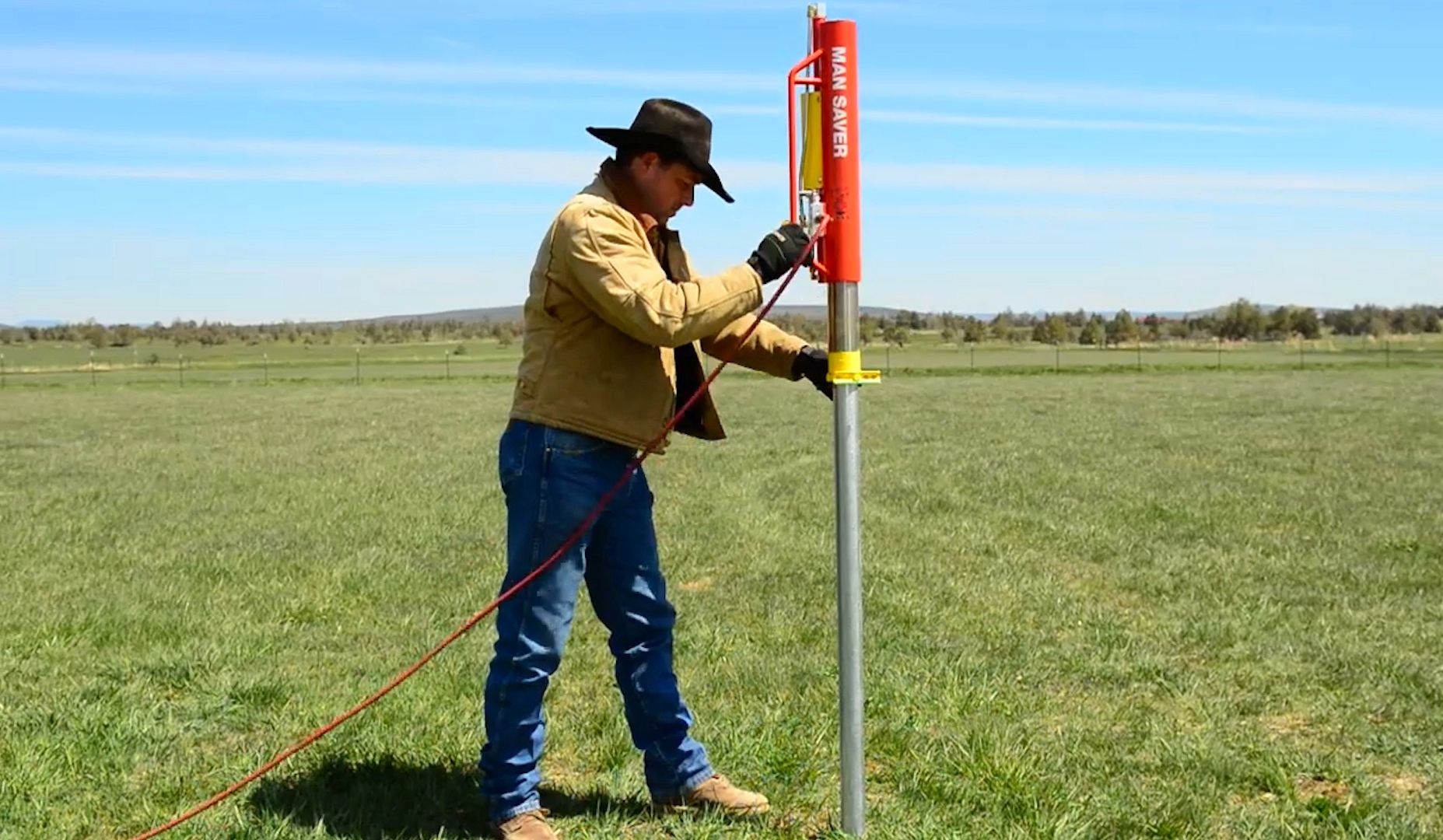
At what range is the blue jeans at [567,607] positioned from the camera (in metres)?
4.39

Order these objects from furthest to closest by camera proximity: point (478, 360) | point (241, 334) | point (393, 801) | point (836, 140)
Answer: point (241, 334), point (478, 360), point (393, 801), point (836, 140)

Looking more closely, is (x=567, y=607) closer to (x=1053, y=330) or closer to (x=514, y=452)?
(x=514, y=452)

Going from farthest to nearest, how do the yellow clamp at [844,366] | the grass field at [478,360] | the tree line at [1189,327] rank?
the tree line at [1189,327] < the grass field at [478,360] < the yellow clamp at [844,366]

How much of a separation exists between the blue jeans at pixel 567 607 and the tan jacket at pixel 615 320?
126mm

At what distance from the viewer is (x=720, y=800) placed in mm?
4750

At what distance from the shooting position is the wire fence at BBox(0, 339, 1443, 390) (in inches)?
2103

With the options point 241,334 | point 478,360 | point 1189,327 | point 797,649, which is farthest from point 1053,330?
point 797,649

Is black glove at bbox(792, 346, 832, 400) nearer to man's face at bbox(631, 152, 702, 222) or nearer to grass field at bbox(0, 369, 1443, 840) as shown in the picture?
man's face at bbox(631, 152, 702, 222)

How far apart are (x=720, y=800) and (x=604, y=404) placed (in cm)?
149

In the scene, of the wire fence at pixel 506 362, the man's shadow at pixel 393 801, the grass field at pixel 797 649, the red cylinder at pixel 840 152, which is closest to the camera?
the red cylinder at pixel 840 152

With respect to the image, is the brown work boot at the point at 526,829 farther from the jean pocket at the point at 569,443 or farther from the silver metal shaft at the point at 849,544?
the jean pocket at the point at 569,443

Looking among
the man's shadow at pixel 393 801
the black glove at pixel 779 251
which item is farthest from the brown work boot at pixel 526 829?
the black glove at pixel 779 251

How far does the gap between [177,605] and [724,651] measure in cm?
365

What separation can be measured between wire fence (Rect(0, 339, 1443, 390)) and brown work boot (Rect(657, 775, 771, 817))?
46.9 metres
